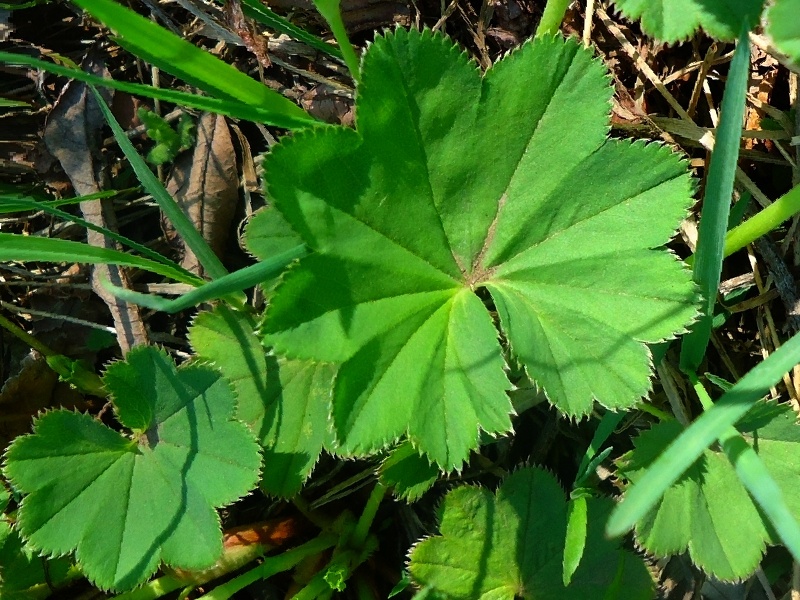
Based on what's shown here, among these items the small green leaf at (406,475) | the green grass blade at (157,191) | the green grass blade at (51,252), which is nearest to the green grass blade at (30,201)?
the green grass blade at (51,252)

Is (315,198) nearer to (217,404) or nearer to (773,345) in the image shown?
(217,404)

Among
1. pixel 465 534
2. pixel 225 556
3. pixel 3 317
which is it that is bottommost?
pixel 225 556

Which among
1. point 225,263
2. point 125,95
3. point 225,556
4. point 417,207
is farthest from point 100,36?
Answer: point 225,556

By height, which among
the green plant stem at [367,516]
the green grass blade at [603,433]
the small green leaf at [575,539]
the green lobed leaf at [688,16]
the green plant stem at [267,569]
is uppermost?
the green lobed leaf at [688,16]

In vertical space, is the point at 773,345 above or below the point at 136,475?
above

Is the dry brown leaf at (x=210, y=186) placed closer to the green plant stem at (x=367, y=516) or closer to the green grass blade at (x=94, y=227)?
the green grass blade at (x=94, y=227)
